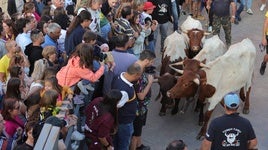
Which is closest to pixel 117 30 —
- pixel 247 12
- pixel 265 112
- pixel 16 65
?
pixel 16 65

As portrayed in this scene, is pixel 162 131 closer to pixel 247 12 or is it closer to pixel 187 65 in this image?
pixel 187 65

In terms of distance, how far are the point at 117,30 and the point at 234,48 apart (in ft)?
6.80

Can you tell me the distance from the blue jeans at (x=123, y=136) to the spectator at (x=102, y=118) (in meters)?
0.69

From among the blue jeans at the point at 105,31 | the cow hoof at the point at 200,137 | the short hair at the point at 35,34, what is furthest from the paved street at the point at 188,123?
the short hair at the point at 35,34

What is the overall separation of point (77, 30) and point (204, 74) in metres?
→ 2.22

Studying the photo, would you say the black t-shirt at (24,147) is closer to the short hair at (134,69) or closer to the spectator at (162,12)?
the short hair at (134,69)

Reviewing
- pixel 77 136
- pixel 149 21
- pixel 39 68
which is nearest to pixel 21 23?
pixel 39 68

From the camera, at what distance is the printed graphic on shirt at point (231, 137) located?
19.8 ft

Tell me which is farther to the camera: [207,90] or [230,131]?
[207,90]

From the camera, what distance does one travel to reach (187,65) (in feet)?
28.5

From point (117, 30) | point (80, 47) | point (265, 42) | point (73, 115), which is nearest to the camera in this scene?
point (73, 115)

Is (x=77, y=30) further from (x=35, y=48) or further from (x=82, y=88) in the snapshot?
(x=82, y=88)

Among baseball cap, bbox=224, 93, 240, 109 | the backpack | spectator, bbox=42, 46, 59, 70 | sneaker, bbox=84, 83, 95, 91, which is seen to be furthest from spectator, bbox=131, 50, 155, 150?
baseball cap, bbox=224, 93, 240, 109

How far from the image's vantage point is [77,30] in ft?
27.2
